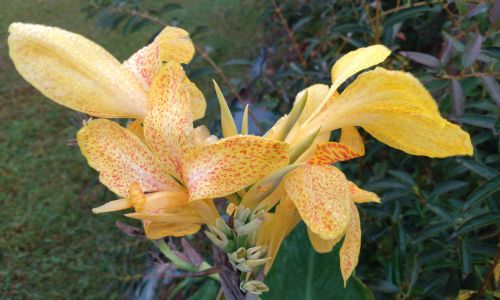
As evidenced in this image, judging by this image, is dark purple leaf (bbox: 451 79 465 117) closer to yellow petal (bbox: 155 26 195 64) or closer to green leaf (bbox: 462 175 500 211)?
green leaf (bbox: 462 175 500 211)

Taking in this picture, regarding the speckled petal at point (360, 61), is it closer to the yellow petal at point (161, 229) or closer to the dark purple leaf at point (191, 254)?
the yellow petal at point (161, 229)

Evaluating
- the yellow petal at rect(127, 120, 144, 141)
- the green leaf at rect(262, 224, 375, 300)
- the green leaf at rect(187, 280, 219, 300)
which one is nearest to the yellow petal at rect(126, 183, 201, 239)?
the yellow petal at rect(127, 120, 144, 141)

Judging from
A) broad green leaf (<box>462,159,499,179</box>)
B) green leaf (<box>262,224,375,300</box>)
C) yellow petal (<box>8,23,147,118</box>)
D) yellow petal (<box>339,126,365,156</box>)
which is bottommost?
green leaf (<box>262,224,375,300</box>)

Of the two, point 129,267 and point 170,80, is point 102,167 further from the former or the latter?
point 129,267

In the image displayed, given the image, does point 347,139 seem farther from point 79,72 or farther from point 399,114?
point 79,72

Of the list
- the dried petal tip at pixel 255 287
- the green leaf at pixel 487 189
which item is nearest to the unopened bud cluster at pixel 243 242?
the dried petal tip at pixel 255 287

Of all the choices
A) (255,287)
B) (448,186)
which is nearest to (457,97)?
(448,186)
